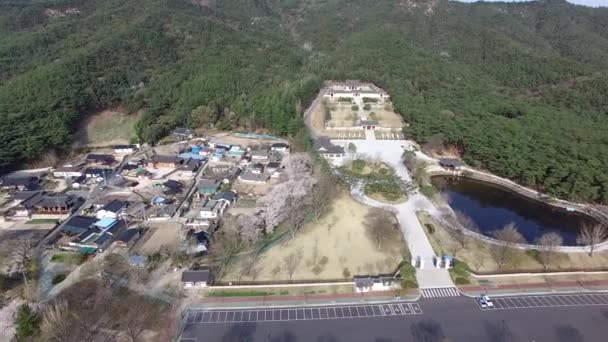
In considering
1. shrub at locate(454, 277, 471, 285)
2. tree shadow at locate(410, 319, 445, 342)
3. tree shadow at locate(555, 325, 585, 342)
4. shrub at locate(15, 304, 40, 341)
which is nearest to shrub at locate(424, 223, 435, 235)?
shrub at locate(454, 277, 471, 285)

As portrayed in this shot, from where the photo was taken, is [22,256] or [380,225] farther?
[380,225]

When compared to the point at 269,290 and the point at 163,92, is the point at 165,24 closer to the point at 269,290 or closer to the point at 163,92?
the point at 163,92

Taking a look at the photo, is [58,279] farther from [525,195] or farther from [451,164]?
[525,195]

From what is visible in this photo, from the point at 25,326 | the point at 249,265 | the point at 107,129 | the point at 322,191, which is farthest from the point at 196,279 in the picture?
the point at 107,129

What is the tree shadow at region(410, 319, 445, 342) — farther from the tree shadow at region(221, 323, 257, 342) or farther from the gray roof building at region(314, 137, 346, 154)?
the gray roof building at region(314, 137, 346, 154)

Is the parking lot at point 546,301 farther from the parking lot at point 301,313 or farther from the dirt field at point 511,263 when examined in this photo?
the parking lot at point 301,313

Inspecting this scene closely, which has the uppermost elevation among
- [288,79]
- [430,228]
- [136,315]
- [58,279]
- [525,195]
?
[288,79]
